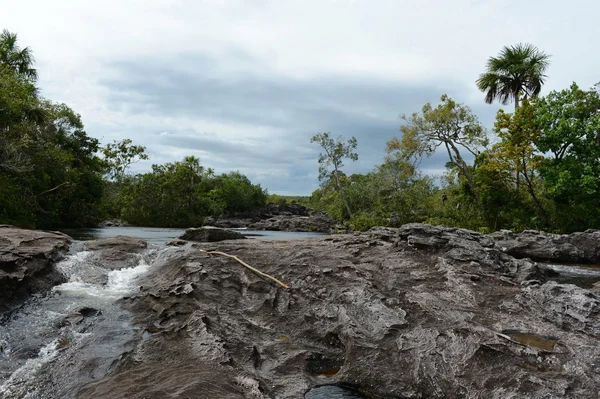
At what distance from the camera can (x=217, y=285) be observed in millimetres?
9391

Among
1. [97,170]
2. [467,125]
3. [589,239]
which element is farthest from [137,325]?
[97,170]

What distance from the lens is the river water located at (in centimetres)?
536

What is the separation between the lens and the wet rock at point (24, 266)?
28.1 ft

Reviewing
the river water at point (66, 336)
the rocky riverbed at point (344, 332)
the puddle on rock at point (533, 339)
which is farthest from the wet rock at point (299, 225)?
the puddle on rock at point (533, 339)

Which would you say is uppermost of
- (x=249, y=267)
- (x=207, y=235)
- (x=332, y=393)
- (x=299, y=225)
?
(x=299, y=225)

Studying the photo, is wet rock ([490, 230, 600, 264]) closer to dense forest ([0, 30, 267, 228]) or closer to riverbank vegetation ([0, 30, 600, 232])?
riverbank vegetation ([0, 30, 600, 232])

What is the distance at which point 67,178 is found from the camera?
31531 mm

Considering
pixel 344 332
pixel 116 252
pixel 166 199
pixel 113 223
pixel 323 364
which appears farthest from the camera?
pixel 166 199

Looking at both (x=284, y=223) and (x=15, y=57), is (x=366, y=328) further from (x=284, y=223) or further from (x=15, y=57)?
(x=284, y=223)

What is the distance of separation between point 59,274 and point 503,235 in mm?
21756

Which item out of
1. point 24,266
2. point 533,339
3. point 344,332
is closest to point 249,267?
point 344,332

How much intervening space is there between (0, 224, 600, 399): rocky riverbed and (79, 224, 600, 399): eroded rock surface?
25 mm

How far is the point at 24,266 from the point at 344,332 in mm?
7982

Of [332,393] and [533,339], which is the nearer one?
[332,393]
